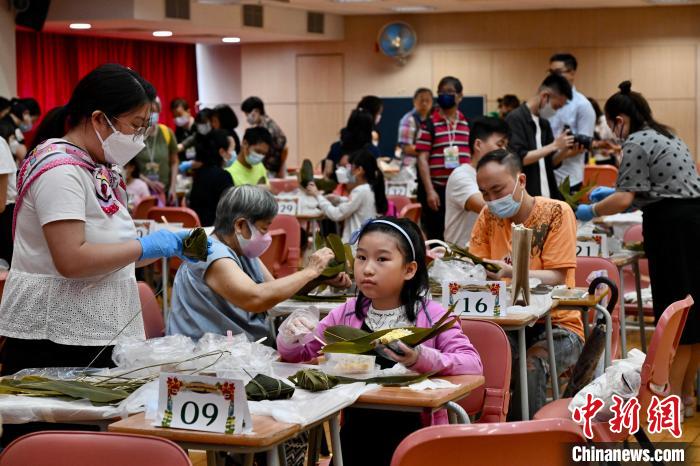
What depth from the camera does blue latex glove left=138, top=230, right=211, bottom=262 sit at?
3.11 metres

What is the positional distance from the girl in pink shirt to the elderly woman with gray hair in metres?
0.27

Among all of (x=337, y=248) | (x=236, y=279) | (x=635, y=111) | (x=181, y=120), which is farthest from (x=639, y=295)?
(x=181, y=120)

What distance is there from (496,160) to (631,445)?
58.5 inches

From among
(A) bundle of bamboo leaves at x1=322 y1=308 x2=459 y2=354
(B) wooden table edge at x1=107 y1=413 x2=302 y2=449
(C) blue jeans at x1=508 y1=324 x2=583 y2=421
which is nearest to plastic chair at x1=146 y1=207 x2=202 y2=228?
(C) blue jeans at x1=508 y1=324 x2=583 y2=421

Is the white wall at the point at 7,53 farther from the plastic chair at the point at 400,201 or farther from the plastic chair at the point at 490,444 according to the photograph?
the plastic chair at the point at 490,444

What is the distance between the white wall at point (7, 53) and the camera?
1243cm

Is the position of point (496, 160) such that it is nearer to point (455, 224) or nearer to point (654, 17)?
point (455, 224)

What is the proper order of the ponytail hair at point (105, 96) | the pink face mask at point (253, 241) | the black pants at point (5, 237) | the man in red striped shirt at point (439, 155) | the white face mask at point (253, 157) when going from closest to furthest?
the ponytail hair at point (105, 96) < the pink face mask at point (253, 241) < the black pants at point (5, 237) < the man in red striped shirt at point (439, 155) < the white face mask at point (253, 157)

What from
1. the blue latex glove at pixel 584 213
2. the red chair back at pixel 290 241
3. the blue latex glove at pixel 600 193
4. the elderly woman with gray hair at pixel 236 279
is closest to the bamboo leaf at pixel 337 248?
the elderly woman with gray hair at pixel 236 279

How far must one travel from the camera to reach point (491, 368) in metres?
3.53

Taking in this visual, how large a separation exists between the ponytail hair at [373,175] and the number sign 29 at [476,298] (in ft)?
12.8

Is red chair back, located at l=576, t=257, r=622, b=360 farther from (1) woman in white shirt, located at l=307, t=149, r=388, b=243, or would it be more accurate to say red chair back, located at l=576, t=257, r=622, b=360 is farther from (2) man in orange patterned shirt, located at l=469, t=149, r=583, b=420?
(1) woman in white shirt, located at l=307, t=149, r=388, b=243

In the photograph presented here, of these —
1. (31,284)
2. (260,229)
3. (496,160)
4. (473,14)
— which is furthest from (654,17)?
(31,284)

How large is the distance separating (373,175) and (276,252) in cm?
124
